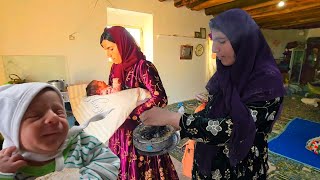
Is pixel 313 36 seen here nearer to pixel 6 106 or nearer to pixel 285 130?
pixel 285 130

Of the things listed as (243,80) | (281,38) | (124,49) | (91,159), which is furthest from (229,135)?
(281,38)

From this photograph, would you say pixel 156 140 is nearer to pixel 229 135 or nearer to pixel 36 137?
pixel 229 135

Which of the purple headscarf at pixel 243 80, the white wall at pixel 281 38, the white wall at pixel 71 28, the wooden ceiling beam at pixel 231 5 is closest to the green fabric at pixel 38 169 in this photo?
the purple headscarf at pixel 243 80

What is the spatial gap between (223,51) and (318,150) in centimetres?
245

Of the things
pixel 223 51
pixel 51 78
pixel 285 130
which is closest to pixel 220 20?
pixel 223 51

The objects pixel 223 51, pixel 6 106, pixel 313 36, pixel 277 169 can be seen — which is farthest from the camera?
pixel 313 36

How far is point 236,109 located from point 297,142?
2642mm

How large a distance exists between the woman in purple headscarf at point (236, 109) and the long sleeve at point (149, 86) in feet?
1.02

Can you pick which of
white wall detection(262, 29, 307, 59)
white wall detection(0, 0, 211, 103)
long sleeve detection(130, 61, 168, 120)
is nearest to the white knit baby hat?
long sleeve detection(130, 61, 168, 120)

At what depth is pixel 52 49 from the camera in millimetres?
2750

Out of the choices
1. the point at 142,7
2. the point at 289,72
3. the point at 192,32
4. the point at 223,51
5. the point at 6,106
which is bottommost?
the point at 289,72

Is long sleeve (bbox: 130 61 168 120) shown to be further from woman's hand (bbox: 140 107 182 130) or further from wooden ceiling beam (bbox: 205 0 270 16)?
wooden ceiling beam (bbox: 205 0 270 16)

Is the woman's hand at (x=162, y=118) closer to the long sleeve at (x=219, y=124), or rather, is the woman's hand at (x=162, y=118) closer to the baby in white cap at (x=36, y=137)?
the long sleeve at (x=219, y=124)

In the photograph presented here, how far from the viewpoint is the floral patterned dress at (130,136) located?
122 centimetres
